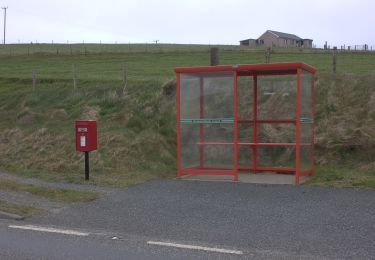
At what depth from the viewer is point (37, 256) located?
6680 mm

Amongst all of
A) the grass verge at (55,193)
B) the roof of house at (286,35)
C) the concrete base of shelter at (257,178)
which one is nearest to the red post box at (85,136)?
the grass verge at (55,193)

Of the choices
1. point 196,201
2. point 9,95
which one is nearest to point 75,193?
point 196,201

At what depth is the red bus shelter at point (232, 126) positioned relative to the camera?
12.4 meters

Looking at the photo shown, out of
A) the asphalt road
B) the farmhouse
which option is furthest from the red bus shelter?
the farmhouse

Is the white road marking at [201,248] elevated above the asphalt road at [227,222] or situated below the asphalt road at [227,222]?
below

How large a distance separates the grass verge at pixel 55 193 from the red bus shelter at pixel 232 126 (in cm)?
284

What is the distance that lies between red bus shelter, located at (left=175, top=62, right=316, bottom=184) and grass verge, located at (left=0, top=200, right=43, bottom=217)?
4133mm

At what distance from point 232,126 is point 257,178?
1.26 m

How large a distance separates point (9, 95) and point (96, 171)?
9670 millimetres

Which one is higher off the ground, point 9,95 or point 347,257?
point 9,95

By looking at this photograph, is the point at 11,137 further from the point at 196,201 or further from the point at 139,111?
the point at 196,201

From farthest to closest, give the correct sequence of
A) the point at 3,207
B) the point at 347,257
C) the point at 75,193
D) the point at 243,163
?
the point at 243,163
the point at 75,193
the point at 3,207
the point at 347,257

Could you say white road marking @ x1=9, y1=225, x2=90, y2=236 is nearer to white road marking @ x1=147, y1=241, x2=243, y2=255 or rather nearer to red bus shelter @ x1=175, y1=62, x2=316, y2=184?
white road marking @ x1=147, y1=241, x2=243, y2=255

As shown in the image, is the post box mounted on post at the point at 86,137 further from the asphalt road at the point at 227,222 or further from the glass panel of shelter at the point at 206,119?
the glass panel of shelter at the point at 206,119
